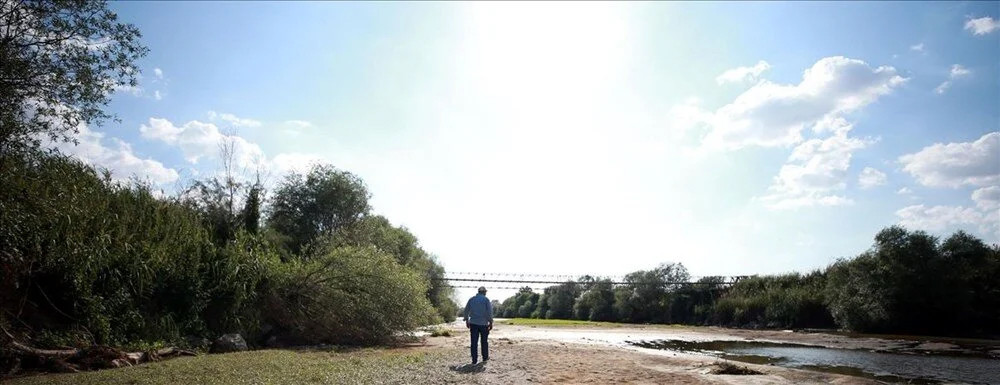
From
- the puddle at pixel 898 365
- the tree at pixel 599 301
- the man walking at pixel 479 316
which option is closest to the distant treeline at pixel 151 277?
the man walking at pixel 479 316

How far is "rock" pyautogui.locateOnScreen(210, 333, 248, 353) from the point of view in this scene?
1888 cm

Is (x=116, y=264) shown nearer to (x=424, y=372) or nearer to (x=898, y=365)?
(x=424, y=372)

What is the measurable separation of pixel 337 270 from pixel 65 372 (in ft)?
39.6

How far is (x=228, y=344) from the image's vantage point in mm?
19000

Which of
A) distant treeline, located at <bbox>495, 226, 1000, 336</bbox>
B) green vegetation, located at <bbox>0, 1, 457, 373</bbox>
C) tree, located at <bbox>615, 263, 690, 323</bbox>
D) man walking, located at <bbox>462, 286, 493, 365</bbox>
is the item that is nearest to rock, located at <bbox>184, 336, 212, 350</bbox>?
green vegetation, located at <bbox>0, 1, 457, 373</bbox>

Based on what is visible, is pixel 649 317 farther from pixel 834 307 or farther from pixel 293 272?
pixel 293 272

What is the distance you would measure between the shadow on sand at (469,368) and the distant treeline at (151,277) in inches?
409

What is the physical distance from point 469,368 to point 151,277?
41.7 ft

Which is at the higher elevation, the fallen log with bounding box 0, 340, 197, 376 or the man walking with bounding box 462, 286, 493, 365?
the man walking with bounding box 462, 286, 493, 365

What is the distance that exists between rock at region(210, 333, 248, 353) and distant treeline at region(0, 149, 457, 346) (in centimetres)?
129

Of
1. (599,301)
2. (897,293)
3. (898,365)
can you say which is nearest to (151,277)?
(898,365)

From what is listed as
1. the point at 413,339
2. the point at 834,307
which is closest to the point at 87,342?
the point at 413,339

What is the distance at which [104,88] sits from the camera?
15.5 meters

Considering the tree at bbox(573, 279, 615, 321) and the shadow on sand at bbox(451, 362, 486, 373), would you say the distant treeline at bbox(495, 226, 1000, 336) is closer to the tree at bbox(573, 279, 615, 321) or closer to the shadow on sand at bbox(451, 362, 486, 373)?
the tree at bbox(573, 279, 615, 321)
